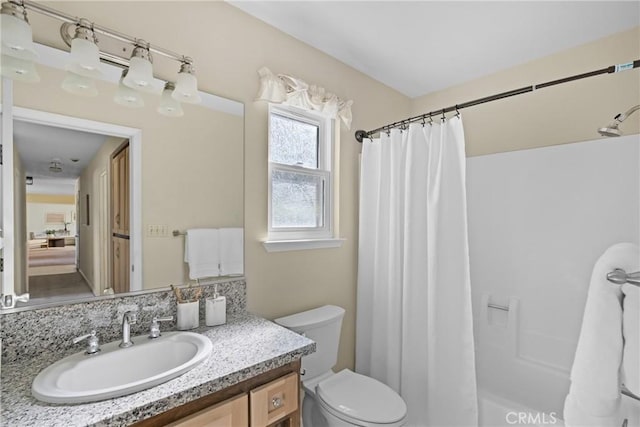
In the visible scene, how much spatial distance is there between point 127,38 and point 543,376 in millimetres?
2793

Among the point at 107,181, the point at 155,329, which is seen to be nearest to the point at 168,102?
the point at 107,181

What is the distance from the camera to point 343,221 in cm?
220

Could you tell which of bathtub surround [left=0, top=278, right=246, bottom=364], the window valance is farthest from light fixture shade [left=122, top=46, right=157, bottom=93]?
bathtub surround [left=0, top=278, right=246, bottom=364]

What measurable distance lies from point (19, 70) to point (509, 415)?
2.76m

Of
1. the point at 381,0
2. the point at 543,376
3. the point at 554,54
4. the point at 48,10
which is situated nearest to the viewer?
the point at 48,10

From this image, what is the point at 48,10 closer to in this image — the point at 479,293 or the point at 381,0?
the point at 381,0

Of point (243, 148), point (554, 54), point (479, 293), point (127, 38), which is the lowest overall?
point (479, 293)

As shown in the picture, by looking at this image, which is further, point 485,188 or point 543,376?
point 485,188

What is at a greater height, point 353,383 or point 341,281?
point 341,281

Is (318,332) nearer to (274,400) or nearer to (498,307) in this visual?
(274,400)

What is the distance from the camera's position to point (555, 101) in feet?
6.80

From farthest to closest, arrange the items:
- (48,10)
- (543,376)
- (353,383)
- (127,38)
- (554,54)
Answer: (554,54) → (543,376) → (353,383) → (127,38) → (48,10)

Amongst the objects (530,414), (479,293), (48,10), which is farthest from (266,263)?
(530,414)

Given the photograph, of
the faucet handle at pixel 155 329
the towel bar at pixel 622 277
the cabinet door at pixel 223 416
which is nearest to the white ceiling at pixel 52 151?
the faucet handle at pixel 155 329
